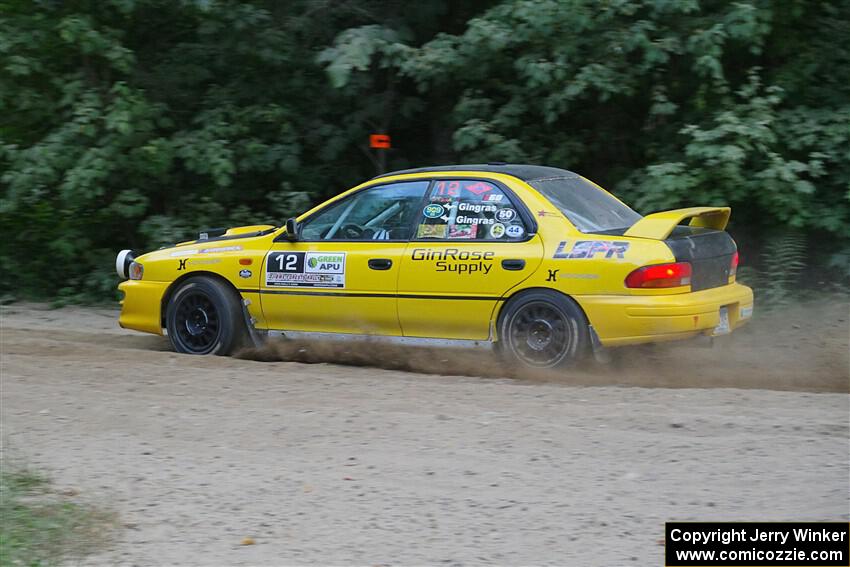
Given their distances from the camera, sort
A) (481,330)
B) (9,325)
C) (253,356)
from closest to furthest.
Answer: (481,330) < (253,356) < (9,325)

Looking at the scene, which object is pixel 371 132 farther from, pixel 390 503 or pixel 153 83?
pixel 390 503

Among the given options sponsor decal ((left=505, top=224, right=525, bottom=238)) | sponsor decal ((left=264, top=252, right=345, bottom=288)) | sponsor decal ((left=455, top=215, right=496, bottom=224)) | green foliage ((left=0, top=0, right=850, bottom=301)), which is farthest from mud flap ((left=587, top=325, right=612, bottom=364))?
green foliage ((left=0, top=0, right=850, bottom=301))

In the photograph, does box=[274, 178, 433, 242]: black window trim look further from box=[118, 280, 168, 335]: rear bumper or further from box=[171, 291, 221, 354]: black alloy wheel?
box=[118, 280, 168, 335]: rear bumper

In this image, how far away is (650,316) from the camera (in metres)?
7.43

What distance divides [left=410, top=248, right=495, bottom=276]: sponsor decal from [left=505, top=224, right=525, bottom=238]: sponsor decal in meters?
0.20

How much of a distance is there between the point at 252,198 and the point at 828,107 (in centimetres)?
666

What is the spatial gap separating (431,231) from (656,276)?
5.79ft

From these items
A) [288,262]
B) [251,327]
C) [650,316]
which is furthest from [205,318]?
[650,316]

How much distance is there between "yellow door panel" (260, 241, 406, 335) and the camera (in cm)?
830

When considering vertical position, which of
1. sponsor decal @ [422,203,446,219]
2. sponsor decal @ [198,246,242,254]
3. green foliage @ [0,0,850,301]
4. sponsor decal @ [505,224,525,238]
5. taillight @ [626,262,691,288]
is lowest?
taillight @ [626,262,691,288]

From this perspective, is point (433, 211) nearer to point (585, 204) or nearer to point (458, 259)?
point (458, 259)

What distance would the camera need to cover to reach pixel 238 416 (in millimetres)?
6887

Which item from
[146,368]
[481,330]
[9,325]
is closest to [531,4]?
[481,330]

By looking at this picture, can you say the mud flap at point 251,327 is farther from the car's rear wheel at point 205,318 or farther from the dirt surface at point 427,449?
the dirt surface at point 427,449
